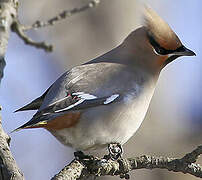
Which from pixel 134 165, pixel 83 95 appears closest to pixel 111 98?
pixel 83 95

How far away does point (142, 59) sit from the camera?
13.4ft

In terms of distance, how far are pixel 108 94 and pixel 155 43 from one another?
1.83 ft

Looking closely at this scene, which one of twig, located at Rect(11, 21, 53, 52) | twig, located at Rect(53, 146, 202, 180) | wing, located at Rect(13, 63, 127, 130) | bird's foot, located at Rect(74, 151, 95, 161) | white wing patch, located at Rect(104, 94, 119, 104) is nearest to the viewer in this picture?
twig, located at Rect(11, 21, 53, 52)

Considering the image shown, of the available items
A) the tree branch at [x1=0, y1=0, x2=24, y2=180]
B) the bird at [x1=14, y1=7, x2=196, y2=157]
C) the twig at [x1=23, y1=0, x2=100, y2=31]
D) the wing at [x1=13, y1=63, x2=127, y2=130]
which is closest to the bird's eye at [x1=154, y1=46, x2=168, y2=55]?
the bird at [x1=14, y1=7, x2=196, y2=157]

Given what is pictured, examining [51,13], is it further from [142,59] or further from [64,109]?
[64,109]

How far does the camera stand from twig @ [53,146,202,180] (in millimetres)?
3250

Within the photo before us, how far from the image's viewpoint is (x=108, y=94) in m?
3.65

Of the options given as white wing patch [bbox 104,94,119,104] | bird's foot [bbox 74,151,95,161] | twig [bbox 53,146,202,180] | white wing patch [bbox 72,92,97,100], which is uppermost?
white wing patch [bbox 72,92,97,100]

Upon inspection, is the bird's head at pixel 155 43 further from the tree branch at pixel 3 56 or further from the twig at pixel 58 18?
the tree branch at pixel 3 56

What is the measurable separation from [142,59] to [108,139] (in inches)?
27.1

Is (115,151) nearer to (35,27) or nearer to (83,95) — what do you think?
(83,95)

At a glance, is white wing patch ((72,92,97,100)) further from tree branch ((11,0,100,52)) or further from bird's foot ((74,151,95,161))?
tree branch ((11,0,100,52))

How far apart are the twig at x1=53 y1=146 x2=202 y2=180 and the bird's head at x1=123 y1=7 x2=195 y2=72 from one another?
841mm

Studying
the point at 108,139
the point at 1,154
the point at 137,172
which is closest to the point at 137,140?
the point at 137,172
